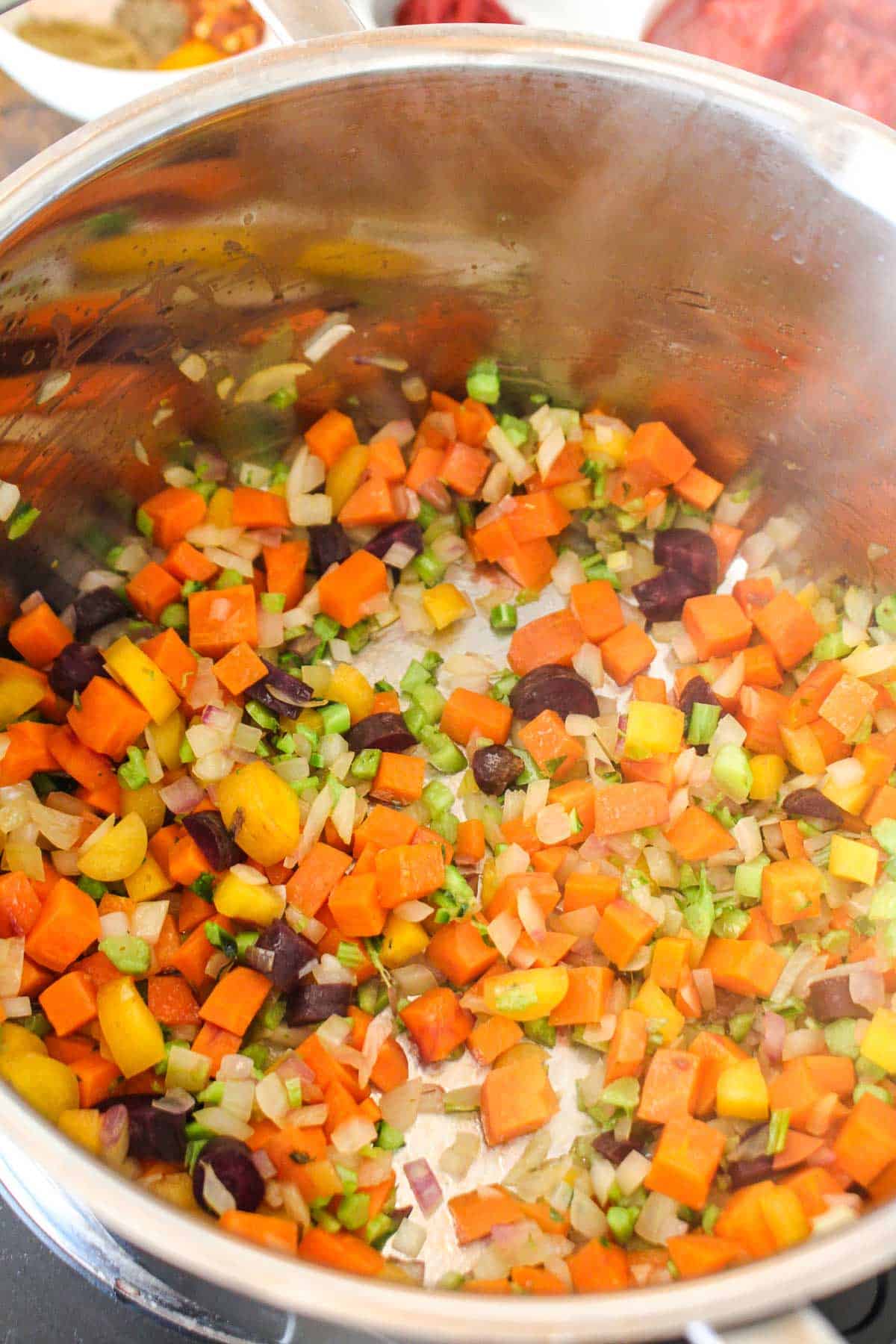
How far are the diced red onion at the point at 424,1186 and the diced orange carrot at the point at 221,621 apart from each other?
0.95 meters

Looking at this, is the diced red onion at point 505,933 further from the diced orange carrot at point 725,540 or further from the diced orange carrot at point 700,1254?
the diced orange carrot at point 725,540

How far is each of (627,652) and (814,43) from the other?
54.9 inches

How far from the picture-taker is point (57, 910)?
164 centimetres

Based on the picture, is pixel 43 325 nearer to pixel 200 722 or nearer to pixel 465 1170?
pixel 200 722

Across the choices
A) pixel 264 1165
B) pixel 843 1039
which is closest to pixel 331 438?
pixel 264 1165

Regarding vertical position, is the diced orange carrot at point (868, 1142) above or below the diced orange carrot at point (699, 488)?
below

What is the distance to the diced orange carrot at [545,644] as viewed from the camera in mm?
2100

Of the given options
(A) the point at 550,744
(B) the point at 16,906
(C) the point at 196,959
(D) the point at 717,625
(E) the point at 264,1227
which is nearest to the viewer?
(E) the point at 264,1227

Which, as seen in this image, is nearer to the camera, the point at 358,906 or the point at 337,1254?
the point at 337,1254

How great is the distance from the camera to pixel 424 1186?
167 centimetres

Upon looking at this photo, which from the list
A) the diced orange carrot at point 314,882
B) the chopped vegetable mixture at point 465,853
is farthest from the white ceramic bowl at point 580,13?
the diced orange carrot at point 314,882

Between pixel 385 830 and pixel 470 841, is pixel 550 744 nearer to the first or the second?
pixel 470 841

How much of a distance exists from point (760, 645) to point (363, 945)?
3.14ft

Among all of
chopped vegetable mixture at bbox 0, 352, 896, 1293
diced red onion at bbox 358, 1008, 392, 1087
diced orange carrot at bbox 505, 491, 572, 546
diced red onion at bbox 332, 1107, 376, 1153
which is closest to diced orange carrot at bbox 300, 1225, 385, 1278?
chopped vegetable mixture at bbox 0, 352, 896, 1293
